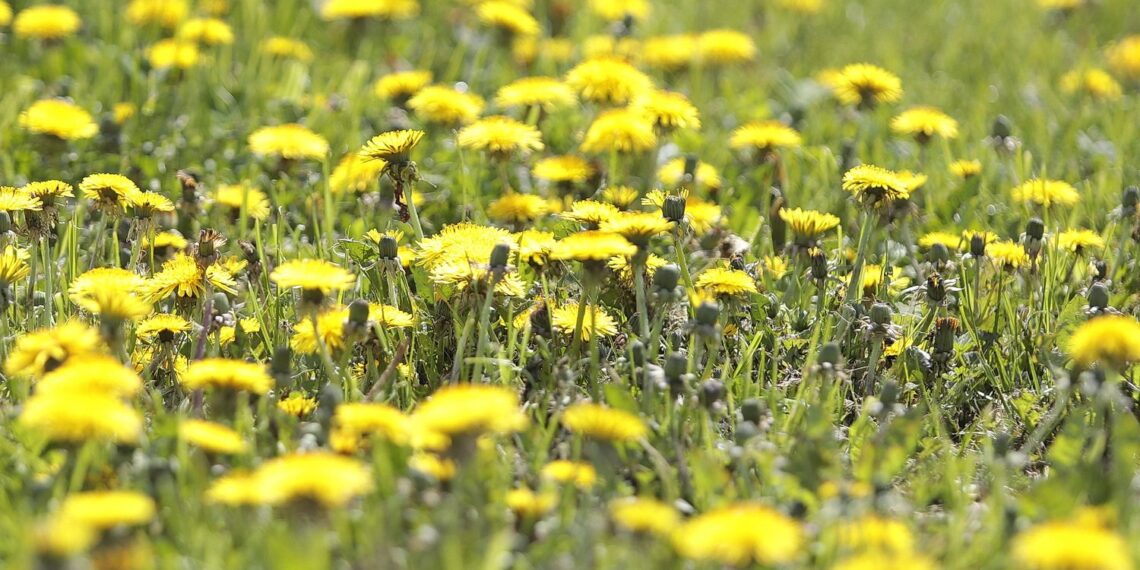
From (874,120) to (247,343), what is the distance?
2.44 m

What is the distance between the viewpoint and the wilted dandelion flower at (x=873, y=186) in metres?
2.58

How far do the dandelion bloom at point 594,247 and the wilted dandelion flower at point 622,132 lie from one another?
835mm

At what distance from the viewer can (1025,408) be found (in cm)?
247

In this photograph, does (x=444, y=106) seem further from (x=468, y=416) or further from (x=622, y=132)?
(x=468, y=416)

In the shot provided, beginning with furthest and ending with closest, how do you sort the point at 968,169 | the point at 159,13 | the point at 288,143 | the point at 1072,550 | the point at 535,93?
the point at 159,13 < the point at 968,169 < the point at 535,93 < the point at 288,143 < the point at 1072,550

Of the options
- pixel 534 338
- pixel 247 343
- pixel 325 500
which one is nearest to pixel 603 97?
pixel 534 338

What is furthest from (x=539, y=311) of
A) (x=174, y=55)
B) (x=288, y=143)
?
(x=174, y=55)

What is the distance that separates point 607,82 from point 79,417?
1.83 m

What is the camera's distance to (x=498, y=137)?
2967 mm

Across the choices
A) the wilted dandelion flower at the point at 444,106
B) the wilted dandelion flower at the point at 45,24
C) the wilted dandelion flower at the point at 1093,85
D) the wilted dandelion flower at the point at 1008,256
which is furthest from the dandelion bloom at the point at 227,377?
the wilted dandelion flower at the point at 1093,85

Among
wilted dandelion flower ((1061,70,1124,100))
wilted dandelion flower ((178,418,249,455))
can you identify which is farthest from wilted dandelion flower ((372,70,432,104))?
wilted dandelion flower ((1061,70,1124,100))

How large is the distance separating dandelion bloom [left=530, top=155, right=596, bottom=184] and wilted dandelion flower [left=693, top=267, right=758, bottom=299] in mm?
658

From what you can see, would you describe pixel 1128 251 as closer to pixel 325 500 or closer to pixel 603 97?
pixel 603 97

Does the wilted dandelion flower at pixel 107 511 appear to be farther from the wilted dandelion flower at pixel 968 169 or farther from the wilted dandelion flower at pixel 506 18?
the wilted dandelion flower at pixel 506 18
